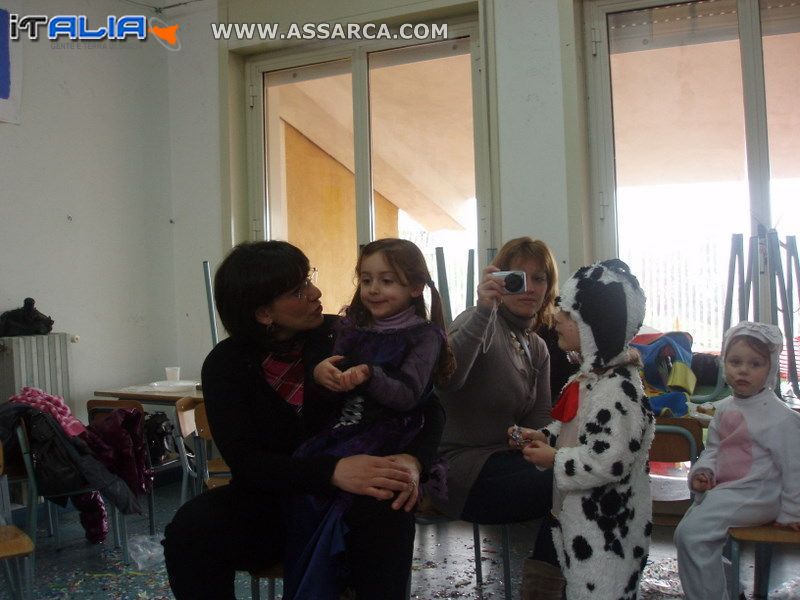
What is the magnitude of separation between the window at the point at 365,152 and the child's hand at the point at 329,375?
88.2 inches

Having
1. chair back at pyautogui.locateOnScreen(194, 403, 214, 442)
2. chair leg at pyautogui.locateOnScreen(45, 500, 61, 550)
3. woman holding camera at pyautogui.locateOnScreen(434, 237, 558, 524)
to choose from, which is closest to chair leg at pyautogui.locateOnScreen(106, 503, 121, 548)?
chair leg at pyautogui.locateOnScreen(45, 500, 61, 550)

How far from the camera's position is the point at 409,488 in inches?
59.1

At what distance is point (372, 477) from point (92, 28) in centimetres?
353

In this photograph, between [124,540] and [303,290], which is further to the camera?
[124,540]

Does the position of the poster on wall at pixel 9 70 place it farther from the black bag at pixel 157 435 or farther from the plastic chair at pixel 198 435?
the plastic chair at pixel 198 435

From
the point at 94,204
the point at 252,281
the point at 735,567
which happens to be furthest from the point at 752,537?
the point at 94,204

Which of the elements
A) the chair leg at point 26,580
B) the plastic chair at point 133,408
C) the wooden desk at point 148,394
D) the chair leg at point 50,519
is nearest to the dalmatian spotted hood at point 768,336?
the chair leg at point 26,580

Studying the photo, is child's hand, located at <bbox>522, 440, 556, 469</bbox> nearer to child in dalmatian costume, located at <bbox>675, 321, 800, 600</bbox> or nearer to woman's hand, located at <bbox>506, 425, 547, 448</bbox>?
woman's hand, located at <bbox>506, 425, 547, 448</bbox>

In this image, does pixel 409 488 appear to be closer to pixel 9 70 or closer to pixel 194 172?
pixel 9 70

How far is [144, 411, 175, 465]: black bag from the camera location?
346 cm

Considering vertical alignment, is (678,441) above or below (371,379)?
below

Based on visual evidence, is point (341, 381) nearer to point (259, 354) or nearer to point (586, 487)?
point (259, 354)

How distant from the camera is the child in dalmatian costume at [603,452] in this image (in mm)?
1597

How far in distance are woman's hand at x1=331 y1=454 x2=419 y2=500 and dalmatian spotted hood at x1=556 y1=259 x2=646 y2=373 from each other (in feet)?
1.63
